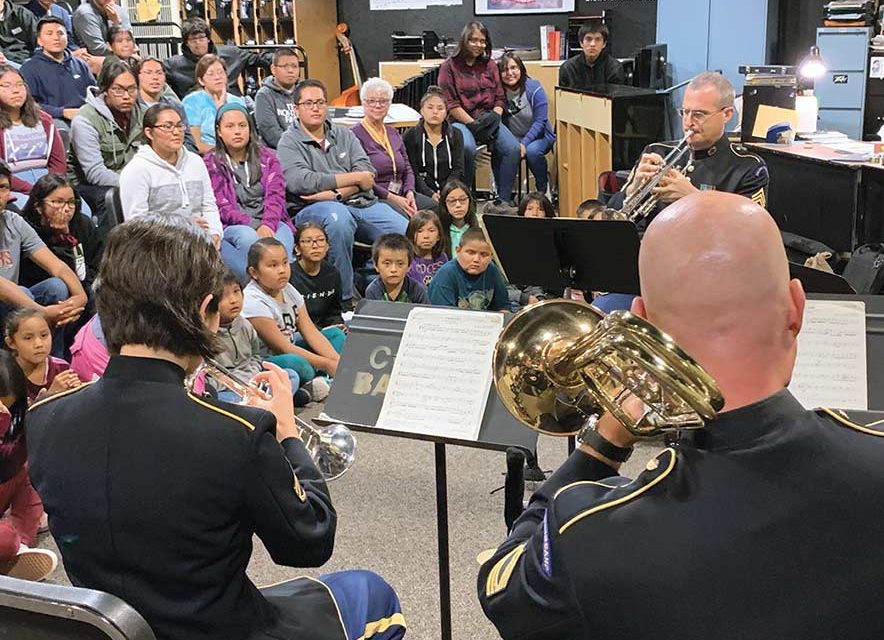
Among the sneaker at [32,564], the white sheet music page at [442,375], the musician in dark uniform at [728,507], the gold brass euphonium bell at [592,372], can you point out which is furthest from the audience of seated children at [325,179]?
the musician in dark uniform at [728,507]

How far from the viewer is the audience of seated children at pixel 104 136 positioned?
5.08 meters

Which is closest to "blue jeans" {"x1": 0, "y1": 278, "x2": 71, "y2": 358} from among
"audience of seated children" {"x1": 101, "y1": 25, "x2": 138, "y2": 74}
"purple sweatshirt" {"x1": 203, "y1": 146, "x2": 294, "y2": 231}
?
"purple sweatshirt" {"x1": 203, "y1": 146, "x2": 294, "y2": 231}

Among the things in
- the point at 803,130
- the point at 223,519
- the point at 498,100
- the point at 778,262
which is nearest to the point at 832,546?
the point at 778,262

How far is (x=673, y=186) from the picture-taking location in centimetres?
351

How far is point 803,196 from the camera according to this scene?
5789 mm

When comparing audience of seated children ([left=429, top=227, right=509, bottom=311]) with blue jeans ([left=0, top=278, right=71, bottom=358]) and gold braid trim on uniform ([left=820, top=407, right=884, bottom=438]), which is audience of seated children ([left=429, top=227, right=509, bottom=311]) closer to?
blue jeans ([left=0, top=278, right=71, bottom=358])

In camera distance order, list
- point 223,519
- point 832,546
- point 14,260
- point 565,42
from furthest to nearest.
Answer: point 565,42, point 14,260, point 223,519, point 832,546

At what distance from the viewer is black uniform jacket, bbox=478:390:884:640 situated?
1.05 meters

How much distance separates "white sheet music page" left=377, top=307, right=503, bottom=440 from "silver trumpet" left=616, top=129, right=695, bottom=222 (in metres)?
1.35

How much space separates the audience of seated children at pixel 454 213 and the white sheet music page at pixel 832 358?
3196 millimetres

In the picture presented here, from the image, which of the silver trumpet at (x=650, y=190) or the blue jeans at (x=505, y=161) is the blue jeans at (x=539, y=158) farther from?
the silver trumpet at (x=650, y=190)

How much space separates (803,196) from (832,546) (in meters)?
5.10

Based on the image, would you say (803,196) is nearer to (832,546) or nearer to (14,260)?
(14,260)

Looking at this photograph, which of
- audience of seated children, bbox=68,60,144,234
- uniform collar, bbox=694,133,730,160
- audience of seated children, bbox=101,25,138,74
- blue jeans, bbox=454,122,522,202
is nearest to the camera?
uniform collar, bbox=694,133,730,160
